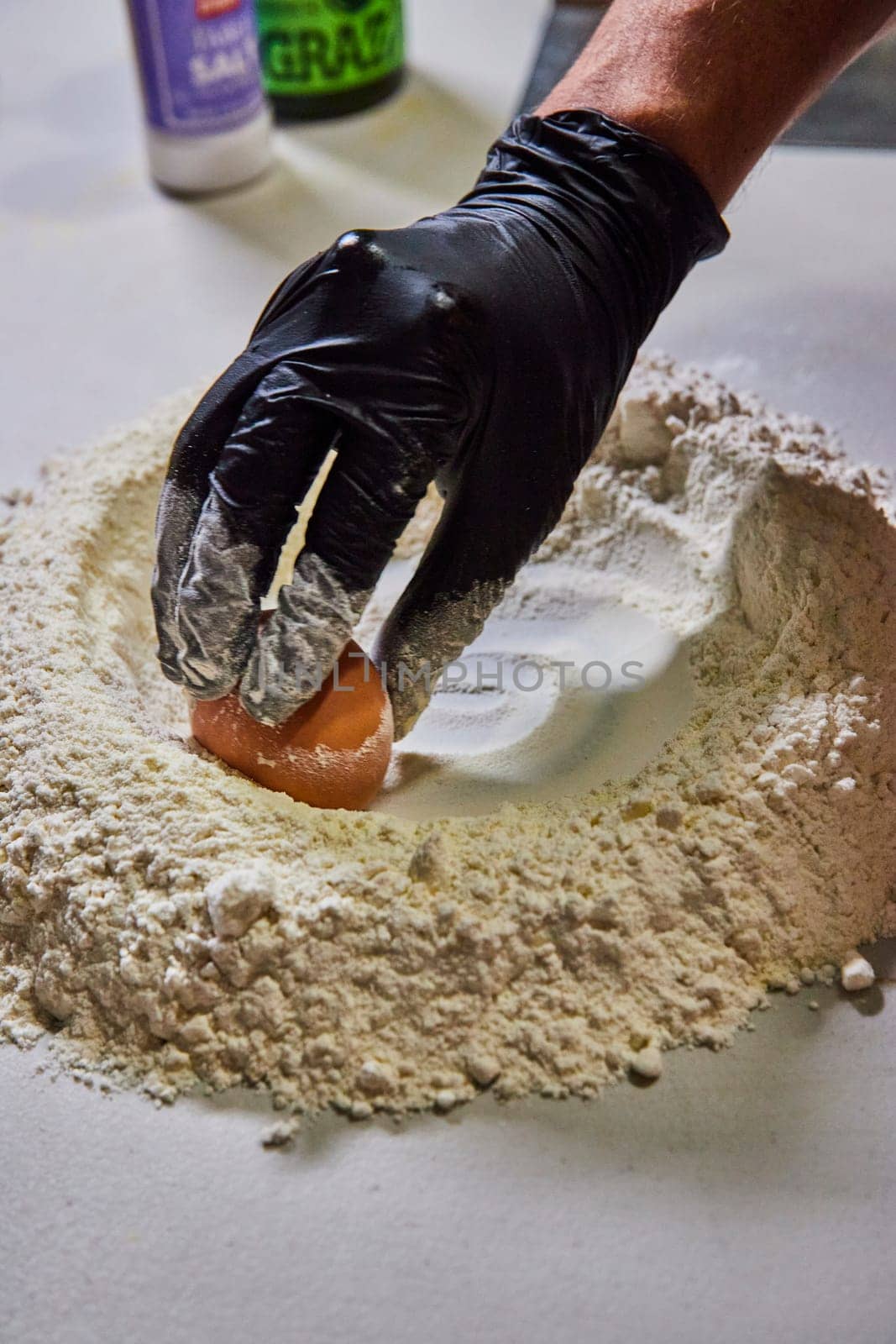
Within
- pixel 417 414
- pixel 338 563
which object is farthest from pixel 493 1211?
pixel 417 414

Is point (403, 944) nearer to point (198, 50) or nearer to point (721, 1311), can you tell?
point (721, 1311)

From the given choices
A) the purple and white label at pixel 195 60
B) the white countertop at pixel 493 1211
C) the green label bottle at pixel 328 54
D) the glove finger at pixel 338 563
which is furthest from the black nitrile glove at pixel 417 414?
the green label bottle at pixel 328 54

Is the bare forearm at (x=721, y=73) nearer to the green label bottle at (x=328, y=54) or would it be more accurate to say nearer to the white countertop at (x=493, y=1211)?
the white countertop at (x=493, y=1211)

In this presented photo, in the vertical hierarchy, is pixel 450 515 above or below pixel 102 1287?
above

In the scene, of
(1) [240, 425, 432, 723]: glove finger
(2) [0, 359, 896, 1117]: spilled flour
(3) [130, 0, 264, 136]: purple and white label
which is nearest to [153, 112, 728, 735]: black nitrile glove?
(1) [240, 425, 432, 723]: glove finger

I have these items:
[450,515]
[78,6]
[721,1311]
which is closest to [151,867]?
[450,515]

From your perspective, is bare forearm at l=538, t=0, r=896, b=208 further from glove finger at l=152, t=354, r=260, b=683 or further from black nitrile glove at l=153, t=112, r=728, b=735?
glove finger at l=152, t=354, r=260, b=683
